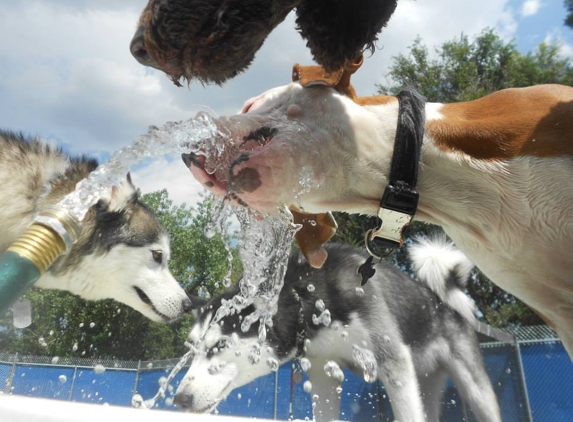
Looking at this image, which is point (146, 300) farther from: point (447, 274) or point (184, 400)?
point (447, 274)

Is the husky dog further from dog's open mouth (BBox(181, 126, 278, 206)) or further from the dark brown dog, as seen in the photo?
the dark brown dog

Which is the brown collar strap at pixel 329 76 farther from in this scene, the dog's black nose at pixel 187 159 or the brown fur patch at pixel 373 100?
the dog's black nose at pixel 187 159

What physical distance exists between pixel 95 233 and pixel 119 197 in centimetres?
34

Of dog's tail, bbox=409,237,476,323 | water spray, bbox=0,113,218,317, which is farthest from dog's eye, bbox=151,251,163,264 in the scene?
water spray, bbox=0,113,218,317

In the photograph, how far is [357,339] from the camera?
430 centimetres

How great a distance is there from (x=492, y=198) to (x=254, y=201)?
2.80 feet

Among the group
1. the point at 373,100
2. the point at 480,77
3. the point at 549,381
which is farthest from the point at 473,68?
the point at 373,100

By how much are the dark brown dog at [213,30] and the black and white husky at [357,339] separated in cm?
310

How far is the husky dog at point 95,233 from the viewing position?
3.54 m

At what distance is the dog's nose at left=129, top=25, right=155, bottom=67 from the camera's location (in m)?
1.32

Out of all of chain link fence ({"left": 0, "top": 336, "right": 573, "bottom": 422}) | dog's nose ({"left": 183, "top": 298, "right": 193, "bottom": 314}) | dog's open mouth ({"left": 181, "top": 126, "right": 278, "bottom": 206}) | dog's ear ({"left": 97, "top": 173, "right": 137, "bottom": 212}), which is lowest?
chain link fence ({"left": 0, "top": 336, "right": 573, "bottom": 422})

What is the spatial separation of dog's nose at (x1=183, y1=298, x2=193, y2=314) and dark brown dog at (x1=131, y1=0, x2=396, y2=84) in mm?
3660

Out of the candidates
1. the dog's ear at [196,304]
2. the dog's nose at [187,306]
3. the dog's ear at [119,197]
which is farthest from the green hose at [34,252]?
the dog's ear at [196,304]

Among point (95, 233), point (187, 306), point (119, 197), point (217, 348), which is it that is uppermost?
point (119, 197)
